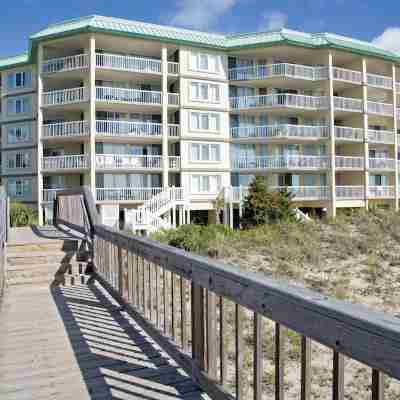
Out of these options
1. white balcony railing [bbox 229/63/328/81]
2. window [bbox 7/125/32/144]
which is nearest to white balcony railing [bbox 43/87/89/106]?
window [bbox 7/125/32/144]

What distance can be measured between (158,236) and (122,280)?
10450 mm

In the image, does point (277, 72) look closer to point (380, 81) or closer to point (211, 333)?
point (380, 81)

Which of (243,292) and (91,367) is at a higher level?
(243,292)

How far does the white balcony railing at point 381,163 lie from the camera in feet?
123

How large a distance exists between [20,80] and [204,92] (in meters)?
15.7

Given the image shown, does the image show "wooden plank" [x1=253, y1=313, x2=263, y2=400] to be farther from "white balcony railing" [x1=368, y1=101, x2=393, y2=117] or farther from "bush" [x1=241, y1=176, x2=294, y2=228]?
"white balcony railing" [x1=368, y1=101, x2=393, y2=117]

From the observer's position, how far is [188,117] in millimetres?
32500

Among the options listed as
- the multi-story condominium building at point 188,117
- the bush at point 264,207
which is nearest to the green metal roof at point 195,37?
the multi-story condominium building at point 188,117

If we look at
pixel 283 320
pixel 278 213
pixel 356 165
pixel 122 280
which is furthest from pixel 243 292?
pixel 356 165

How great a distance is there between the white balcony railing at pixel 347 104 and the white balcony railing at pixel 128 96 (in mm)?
14801

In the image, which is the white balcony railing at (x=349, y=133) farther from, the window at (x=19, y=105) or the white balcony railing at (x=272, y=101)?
the window at (x=19, y=105)

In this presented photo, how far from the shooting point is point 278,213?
23.7 meters

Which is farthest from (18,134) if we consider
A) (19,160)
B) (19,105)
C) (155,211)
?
(155,211)

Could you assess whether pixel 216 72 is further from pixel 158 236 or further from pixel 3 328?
pixel 3 328
